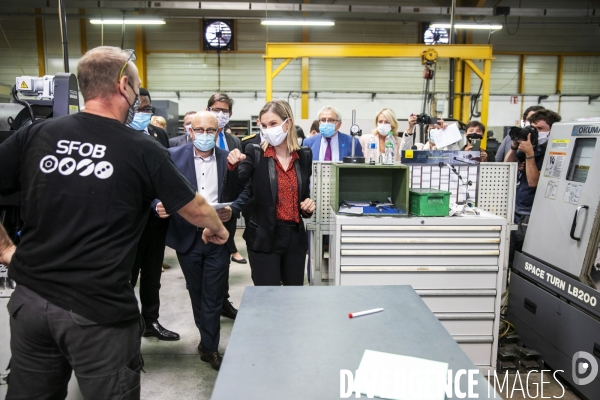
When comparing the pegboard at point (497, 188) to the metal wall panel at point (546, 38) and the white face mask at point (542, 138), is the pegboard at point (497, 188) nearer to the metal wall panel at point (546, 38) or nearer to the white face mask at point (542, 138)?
the white face mask at point (542, 138)

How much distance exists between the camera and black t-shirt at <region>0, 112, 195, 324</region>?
1102 mm

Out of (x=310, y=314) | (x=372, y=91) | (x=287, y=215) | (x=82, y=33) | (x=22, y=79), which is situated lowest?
(x=310, y=314)

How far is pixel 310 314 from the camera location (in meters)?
1.37

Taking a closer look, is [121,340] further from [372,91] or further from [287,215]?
Result: [372,91]

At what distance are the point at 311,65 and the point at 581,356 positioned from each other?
7.84m

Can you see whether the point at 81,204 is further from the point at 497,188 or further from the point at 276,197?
the point at 497,188

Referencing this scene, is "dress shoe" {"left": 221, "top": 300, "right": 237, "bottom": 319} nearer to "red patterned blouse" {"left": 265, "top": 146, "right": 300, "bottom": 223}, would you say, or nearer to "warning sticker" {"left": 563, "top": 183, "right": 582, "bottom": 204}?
"red patterned blouse" {"left": 265, "top": 146, "right": 300, "bottom": 223}

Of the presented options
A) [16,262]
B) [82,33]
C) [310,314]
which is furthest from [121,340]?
[82,33]

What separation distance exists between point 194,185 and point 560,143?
1939 mm

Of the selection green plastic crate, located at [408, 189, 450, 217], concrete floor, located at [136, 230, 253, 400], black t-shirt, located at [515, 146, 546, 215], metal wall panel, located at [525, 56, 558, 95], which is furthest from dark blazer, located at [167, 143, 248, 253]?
metal wall panel, located at [525, 56, 558, 95]

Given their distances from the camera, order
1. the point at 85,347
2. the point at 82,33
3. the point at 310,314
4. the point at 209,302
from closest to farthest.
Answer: the point at 85,347 < the point at 310,314 < the point at 209,302 < the point at 82,33

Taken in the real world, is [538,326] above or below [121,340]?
below

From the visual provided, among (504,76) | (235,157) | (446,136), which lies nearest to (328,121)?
(446,136)

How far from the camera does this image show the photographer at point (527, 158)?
2.58m
